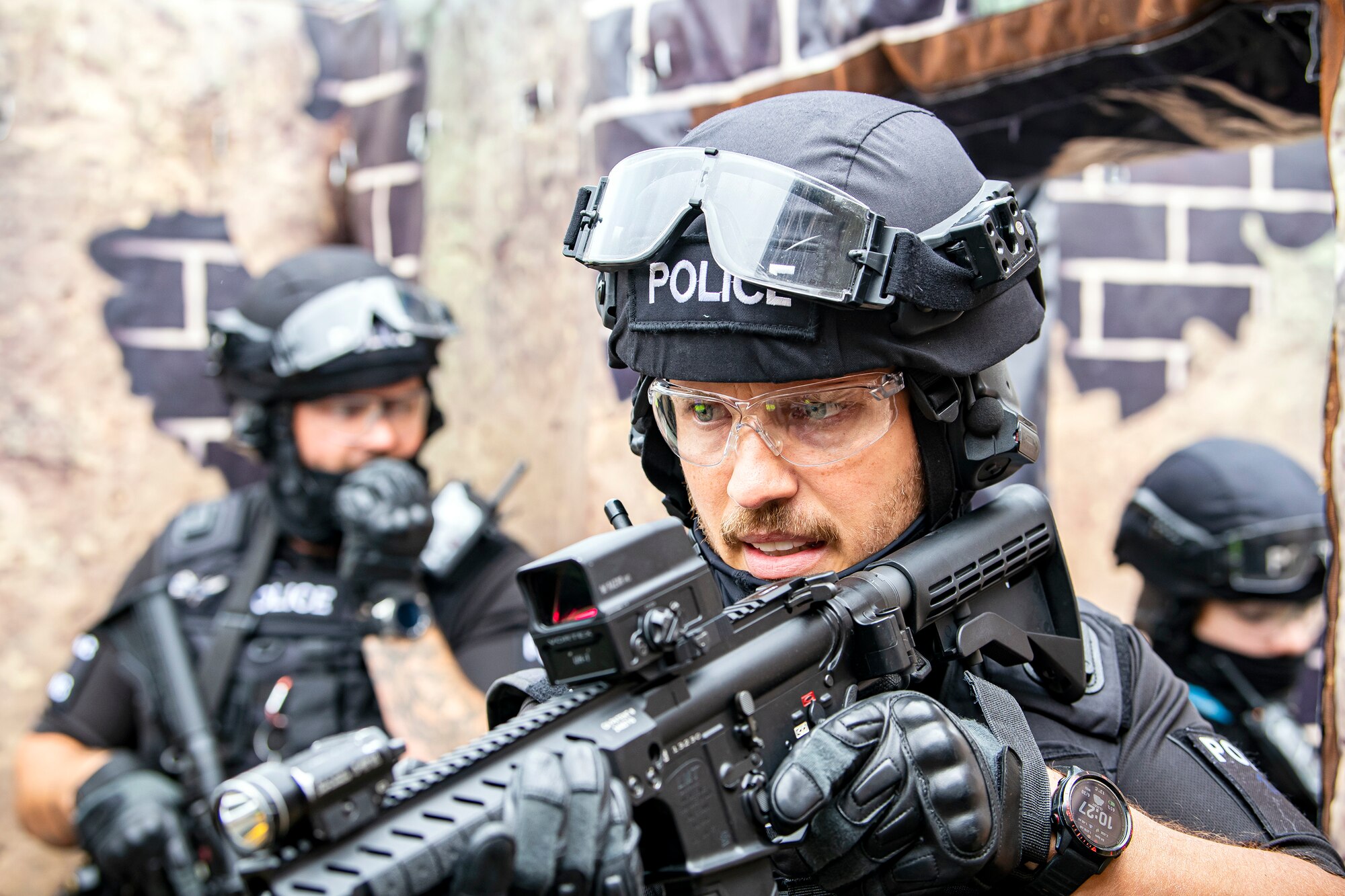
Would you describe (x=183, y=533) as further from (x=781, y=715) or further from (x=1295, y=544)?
(x=1295, y=544)

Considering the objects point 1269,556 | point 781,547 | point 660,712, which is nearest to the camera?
point 660,712

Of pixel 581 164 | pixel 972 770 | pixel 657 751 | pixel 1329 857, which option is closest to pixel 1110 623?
pixel 1329 857

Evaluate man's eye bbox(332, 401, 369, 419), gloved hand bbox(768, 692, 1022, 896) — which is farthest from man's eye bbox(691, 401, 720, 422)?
man's eye bbox(332, 401, 369, 419)

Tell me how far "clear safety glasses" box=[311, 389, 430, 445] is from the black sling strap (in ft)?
1.28

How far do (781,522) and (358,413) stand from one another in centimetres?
248

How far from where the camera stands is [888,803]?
1387 millimetres

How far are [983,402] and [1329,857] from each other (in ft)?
2.85

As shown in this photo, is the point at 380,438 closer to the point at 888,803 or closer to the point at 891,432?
the point at 891,432

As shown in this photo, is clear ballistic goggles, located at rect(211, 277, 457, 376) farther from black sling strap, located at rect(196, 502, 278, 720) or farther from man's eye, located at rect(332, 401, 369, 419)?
black sling strap, located at rect(196, 502, 278, 720)

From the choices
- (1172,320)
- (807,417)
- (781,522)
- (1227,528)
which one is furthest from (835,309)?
(1172,320)

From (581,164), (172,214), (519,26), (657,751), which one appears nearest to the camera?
(657,751)

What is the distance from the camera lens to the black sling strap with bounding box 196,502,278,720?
3596 millimetres

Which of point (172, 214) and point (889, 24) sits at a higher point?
point (889, 24)

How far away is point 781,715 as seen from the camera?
1.44 meters
